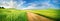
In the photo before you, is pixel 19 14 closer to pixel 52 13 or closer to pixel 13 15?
pixel 13 15

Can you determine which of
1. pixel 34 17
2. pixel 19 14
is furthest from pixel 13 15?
pixel 34 17

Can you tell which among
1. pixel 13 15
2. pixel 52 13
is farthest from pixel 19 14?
pixel 52 13

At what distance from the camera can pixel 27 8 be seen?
4.58 feet

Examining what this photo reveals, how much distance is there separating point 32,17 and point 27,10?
101mm

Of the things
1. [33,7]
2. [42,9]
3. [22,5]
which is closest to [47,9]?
[42,9]

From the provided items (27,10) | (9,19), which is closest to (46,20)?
(27,10)

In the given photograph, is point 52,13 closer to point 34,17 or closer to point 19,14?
point 34,17

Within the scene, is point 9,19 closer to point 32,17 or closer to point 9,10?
point 9,10

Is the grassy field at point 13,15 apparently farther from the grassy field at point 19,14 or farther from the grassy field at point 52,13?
the grassy field at point 52,13

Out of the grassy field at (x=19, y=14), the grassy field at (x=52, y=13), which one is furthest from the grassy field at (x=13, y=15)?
the grassy field at (x=52, y=13)

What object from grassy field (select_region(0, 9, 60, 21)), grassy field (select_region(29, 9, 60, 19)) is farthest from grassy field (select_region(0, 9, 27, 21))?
grassy field (select_region(29, 9, 60, 19))

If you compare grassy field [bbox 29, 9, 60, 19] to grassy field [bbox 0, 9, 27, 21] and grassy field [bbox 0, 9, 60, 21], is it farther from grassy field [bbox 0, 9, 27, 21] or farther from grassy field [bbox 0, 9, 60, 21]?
grassy field [bbox 0, 9, 27, 21]

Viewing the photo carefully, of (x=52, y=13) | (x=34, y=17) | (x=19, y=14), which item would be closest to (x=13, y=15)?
(x=19, y=14)

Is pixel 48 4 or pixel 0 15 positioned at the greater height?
pixel 48 4
